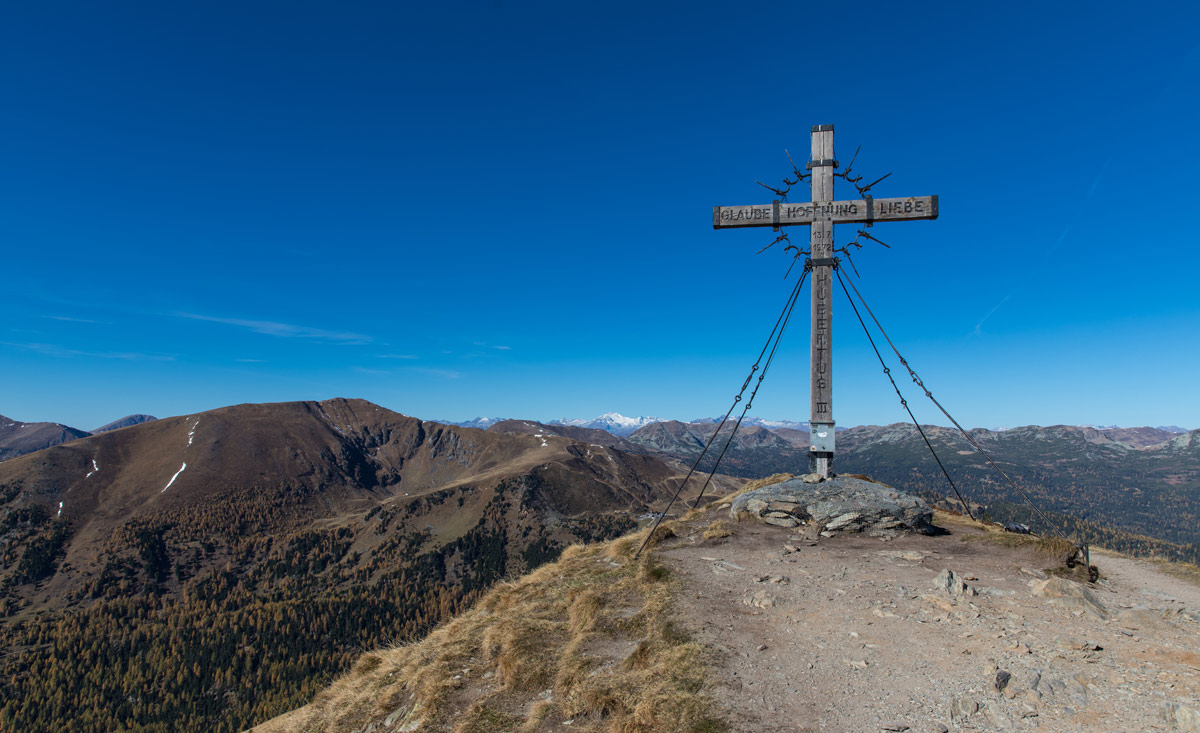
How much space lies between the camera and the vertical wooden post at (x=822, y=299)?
21.5 metres

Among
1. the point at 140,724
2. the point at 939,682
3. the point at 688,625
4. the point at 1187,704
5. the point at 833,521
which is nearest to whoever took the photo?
the point at 1187,704

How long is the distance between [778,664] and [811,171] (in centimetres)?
1954

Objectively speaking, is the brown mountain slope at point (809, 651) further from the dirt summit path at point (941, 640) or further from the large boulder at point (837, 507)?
the large boulder at point (837, 507)

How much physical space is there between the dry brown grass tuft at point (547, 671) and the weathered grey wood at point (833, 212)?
14.5m

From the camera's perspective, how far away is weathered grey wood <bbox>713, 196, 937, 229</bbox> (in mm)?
21109

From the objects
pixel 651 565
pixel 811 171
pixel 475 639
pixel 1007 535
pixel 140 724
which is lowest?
pixel 140 724

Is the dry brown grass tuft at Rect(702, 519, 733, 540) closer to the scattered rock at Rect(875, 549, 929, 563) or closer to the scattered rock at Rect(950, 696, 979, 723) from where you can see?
the scattered rock at Rect(875, 549, 929, 563)

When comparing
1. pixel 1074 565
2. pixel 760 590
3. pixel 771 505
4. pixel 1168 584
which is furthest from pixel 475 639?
pixel 1168 584

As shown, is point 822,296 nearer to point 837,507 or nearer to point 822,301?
point 822,301

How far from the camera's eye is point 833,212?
21766mm

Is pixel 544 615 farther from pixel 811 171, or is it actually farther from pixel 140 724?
pixel 140 724

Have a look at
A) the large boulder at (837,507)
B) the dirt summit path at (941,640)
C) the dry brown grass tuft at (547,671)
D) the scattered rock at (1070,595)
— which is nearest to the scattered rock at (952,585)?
the dirt summit path at (941,640)

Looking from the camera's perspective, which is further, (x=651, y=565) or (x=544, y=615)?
(x=651, y=565)

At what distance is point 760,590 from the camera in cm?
1402
